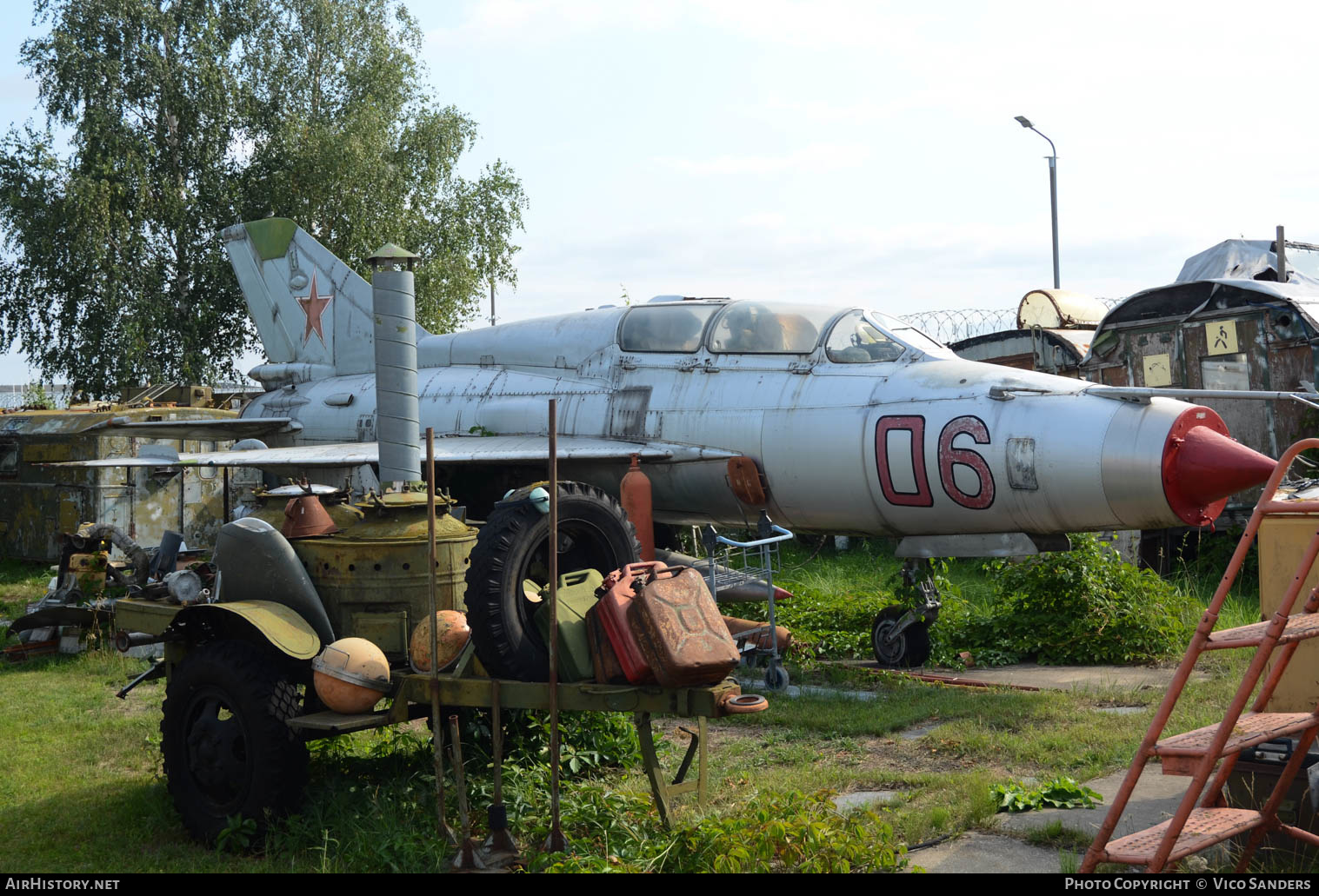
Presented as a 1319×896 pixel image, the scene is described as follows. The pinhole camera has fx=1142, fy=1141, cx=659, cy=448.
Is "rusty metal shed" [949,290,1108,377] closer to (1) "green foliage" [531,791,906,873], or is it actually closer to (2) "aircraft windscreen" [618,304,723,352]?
(2) "aircraft windscreen" [618,304,723,352]

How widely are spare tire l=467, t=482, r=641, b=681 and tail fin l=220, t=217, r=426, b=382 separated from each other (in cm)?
882

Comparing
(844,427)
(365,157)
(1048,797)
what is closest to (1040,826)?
(1048,797)

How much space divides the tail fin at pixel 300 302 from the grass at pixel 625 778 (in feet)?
20.3

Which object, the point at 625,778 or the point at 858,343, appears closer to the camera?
the point at 625,778

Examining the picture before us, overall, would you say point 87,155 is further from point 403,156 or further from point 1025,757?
point 1025,757

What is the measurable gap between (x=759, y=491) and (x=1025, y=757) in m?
3.68

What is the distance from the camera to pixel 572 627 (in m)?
4.96

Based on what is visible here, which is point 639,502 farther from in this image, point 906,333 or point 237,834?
point 237,834

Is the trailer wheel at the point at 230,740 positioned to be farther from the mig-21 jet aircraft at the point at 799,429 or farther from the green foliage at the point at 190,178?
the green foliage at the point at 190,178

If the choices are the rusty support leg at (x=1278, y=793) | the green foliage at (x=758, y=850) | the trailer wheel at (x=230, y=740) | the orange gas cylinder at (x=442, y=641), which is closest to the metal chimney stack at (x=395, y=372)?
the orange gas cylinder at (x=442, y=641)

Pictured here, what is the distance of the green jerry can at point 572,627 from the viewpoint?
4.92 metres

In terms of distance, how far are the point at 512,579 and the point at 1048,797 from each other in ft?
8.89

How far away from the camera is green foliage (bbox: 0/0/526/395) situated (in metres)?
27.8

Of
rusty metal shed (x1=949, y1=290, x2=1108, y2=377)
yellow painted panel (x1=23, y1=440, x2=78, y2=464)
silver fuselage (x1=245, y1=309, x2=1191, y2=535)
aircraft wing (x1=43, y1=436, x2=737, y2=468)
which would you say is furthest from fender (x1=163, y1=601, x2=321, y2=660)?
rusty metal shed (x1=949, y1=290, x2=1108, y2=377)
